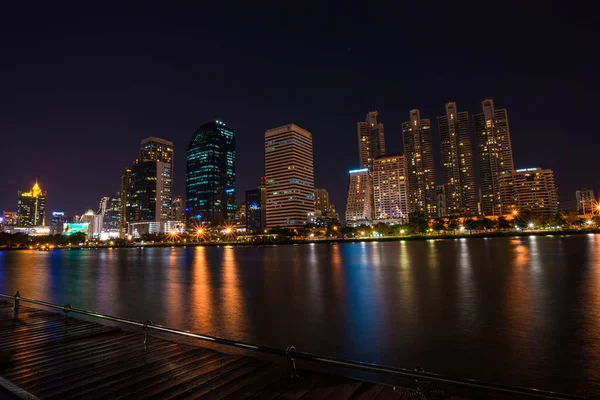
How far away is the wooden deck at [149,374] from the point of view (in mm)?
7000

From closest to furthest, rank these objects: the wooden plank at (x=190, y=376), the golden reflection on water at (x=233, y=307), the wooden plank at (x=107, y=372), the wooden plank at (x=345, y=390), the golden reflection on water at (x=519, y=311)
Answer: the wooden plank at (x=345, y=390)
the wooden plank at (x=190, y=376)
the wooden plank at (x=107, y=372)
the golden reflection on water at (x=519, y=311)
the golden reflection on water at (x=233, y=307)

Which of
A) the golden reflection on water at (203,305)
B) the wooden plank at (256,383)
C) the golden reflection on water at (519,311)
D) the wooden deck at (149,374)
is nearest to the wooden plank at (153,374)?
the wooden deck at (149,374)

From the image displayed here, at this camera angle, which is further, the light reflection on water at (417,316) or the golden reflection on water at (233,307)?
the golden reflection on water at (233,307)

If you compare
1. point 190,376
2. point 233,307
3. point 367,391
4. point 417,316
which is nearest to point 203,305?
point 233,307

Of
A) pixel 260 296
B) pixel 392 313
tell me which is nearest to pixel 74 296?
pixel 260 296

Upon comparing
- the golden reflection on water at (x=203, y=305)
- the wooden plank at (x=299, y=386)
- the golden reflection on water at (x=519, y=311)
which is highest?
the wooden plank at (x=299, y=386)

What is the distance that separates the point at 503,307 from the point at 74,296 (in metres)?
37.4

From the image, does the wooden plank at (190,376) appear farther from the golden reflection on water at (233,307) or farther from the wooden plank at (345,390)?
the golden reflection on water at (233,307)

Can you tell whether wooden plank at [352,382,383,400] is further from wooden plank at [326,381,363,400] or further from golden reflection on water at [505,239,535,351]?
golden reflection on water at [505,239,535,351]

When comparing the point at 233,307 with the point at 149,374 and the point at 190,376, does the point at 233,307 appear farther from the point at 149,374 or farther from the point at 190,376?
the point at 190,376

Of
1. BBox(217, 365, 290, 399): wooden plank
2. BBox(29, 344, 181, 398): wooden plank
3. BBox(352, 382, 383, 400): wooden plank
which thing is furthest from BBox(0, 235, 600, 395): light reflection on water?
BBox(29, 344, 181, 398): wooden plank

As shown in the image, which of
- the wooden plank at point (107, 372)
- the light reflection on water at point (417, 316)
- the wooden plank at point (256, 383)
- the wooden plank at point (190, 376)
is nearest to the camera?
the wooden plank at point (256, 383)

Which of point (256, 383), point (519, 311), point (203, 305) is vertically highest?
point (256, 383)

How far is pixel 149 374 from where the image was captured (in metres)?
8.16
